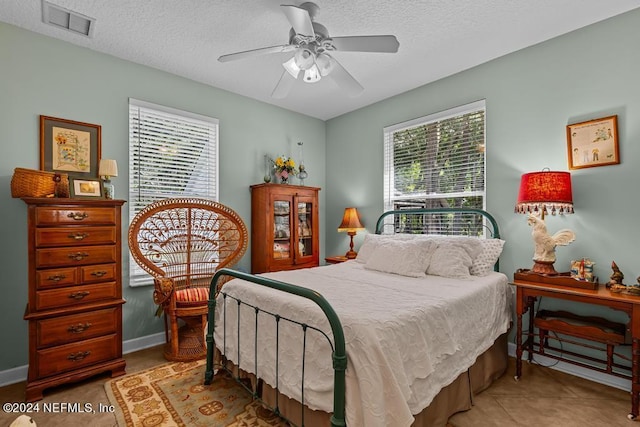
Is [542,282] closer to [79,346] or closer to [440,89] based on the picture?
[440,89]

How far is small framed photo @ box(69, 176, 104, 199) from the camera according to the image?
2490 mm

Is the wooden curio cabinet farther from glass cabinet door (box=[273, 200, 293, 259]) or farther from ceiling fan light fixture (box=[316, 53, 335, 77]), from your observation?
ceiling fan light fixture (box=[316, 53, 335, 77])

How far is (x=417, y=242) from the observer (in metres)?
2.89

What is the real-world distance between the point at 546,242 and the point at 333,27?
238 centimetres

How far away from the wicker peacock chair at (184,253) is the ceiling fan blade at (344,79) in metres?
1.73

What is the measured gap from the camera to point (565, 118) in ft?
8.65

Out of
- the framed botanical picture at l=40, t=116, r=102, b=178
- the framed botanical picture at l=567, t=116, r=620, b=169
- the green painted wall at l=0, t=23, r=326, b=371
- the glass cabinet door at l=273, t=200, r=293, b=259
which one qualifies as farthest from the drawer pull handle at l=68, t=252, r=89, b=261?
the framed botanical picture at l=567, t=116, r=620, b=169

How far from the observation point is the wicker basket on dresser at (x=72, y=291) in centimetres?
221

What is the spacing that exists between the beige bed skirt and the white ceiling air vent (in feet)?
9.65

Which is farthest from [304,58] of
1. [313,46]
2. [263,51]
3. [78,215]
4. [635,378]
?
[635,378]

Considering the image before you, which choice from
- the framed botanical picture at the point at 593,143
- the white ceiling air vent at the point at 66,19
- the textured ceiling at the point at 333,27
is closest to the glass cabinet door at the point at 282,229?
the textured ceiling at the point at 333,27

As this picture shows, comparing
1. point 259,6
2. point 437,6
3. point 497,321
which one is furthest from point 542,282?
point 259,6

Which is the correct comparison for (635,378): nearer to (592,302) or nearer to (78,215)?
(592,302)

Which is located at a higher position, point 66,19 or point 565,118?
point 66,19
